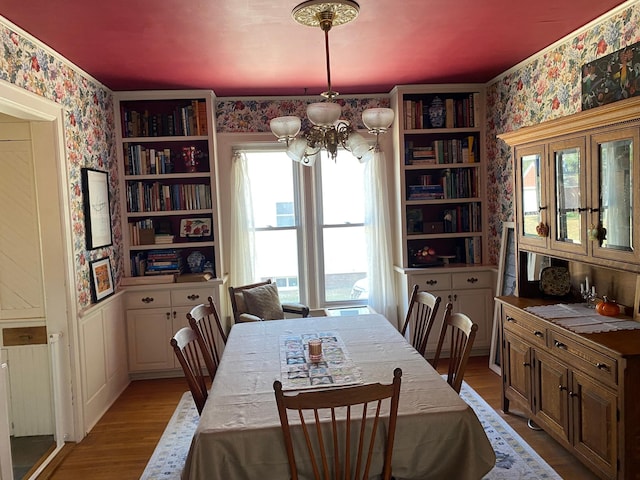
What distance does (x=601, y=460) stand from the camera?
8.39 ft

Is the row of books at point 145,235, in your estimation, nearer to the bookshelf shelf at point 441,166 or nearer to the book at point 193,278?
the book at point 193,278

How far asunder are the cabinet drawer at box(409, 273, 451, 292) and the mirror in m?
2.17

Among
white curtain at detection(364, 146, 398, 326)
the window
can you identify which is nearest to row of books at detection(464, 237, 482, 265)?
white curtain at detection(364, 146, 398, 326)

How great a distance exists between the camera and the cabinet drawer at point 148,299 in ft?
15.1

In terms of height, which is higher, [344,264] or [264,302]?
[344,264]

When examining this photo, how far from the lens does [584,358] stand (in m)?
2.65

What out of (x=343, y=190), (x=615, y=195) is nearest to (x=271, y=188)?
(x=343, y=190)

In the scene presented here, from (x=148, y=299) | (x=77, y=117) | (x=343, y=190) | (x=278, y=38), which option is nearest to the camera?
(x=278, y=38)

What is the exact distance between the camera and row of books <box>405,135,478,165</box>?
4.99 meters

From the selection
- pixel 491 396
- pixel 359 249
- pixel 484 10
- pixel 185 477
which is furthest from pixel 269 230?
pixel 185 477

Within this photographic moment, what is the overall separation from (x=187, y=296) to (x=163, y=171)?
3.91ft

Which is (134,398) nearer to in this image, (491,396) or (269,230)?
(269,230)

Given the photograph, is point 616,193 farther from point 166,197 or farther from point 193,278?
point 166,197

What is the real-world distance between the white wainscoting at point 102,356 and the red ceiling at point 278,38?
1860 millimetres
